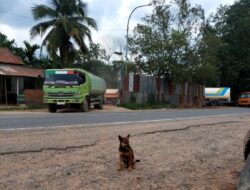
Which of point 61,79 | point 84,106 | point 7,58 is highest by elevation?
point 7,58

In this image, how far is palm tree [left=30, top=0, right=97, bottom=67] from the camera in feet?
110

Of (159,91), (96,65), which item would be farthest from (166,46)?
(96,65)

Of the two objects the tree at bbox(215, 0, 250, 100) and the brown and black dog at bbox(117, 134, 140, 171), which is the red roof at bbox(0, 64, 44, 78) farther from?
the tree at bbox(215, 0, 250, 100)

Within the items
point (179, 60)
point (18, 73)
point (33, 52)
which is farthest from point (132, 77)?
point (33, 52)

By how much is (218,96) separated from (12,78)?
82.9 ft

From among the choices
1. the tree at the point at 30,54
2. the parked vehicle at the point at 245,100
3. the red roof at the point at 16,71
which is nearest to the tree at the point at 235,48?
the parked vehicle at the point at 245,100

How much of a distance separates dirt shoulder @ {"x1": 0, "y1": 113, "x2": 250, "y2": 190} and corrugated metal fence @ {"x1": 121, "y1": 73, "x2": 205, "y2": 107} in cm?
2086

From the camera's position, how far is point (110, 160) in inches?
290

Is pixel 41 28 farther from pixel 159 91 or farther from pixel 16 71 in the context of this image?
pixel 159 91

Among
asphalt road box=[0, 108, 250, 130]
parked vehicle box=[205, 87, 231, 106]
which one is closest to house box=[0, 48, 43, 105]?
asphalt road box=[0, 108, 250, 130]

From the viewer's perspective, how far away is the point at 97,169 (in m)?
6.62

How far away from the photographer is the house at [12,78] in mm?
29812

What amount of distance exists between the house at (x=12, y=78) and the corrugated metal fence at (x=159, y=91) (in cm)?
756

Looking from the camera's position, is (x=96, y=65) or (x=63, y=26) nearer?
(x=63, y=26)
